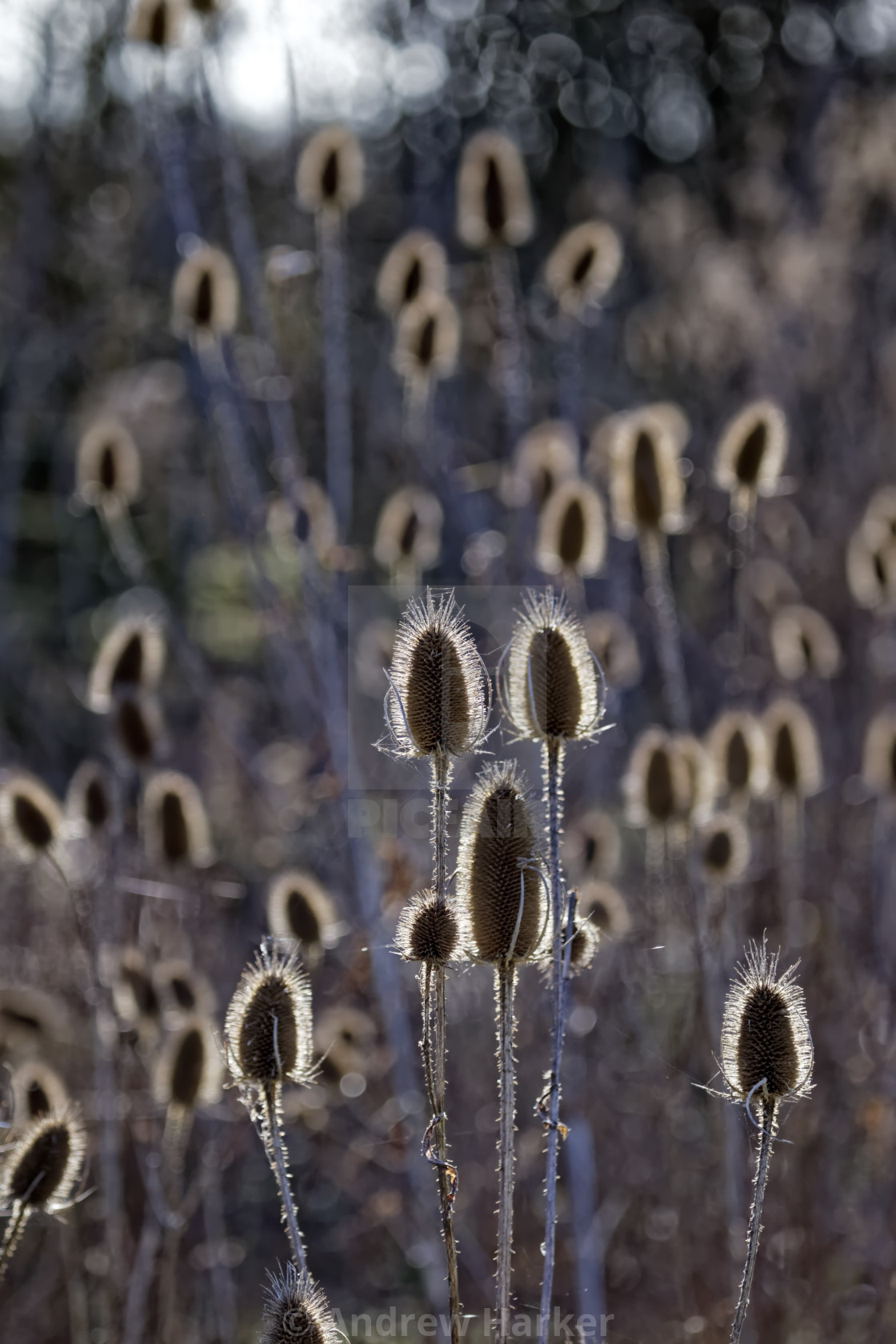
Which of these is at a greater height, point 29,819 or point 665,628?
point 665,628

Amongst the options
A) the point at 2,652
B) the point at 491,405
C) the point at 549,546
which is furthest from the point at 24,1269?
the point at 491,405

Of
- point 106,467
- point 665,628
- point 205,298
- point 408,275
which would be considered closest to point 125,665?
point 106,467

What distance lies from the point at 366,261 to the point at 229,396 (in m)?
6.83

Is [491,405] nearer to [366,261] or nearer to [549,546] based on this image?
[549,546]

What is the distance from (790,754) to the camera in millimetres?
3369

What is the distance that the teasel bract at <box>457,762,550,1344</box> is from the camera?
1441 mm

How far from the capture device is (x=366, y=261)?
10.2 meters

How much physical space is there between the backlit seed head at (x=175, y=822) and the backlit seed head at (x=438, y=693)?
1.57 metres

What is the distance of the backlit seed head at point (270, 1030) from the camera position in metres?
1.55

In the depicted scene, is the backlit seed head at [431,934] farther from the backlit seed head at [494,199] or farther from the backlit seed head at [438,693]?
the backlit seed head at [494,199]

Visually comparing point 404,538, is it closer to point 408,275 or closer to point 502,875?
point 408,275

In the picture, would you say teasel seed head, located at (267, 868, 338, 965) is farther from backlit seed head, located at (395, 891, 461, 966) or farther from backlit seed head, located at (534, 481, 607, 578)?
backlit seed head, located at (534, 481, 607, 578)

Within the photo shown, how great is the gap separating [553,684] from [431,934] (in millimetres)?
328

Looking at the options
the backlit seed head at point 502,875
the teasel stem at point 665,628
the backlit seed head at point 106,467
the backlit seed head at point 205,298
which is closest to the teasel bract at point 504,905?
the backlit seed head at point 502,875
